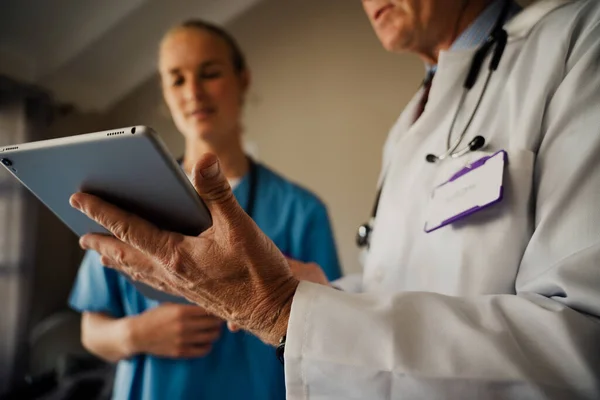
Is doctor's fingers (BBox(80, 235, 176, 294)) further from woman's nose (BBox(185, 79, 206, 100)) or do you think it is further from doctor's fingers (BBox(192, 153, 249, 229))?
woman's nose (BBox(185, 79, 206, 100))

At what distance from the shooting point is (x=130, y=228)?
17.6 inches

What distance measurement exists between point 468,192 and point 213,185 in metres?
0.32

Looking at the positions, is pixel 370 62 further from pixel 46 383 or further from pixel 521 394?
pixel 46 383

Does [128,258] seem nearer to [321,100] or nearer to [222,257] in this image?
[222,257]

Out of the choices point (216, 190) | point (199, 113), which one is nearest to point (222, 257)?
point (216, 190)

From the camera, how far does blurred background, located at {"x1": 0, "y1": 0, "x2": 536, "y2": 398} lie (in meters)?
0.86

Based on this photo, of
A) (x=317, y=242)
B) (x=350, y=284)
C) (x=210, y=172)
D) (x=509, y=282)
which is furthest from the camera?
(x=317, y=242)

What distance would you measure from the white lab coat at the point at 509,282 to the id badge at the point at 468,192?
2 centimetres

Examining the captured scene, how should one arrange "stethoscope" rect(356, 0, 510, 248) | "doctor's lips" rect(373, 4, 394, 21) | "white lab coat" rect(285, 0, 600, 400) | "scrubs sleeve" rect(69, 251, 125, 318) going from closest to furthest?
1. "white lab coat" rect(285, 0, 600, 400)
2. "stethoscope" rect(356, 0, 510, 248)
3. "doctor's lips" rect(373, 4, 394, 21)
4. "scrubs sleeve" rect(69, 251, 125, 318)

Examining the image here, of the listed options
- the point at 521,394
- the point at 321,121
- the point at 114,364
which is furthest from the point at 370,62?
the point at 114,364

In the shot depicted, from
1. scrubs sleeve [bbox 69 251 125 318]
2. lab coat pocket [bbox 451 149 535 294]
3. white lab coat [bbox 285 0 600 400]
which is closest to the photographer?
white lab coat [bbox 285 0 600 400]

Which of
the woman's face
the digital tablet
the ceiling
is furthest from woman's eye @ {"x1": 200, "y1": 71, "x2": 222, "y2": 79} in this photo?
the digital tablet

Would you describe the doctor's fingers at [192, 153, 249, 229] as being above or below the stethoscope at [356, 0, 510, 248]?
below

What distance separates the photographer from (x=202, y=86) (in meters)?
0.90
